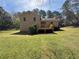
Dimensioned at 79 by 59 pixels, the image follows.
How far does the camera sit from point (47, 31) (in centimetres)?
3719

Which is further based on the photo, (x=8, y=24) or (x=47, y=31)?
(x=8, y=24)

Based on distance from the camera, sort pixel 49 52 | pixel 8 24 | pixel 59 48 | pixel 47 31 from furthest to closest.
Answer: pixel 8 24 → pixel 47 31 → pixel 59 48 → pixel 49 52

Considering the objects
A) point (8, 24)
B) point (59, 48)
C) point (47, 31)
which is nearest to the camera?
point (59, 48)

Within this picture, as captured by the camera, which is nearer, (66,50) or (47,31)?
(66,50)

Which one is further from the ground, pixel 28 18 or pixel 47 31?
pixel 28 18

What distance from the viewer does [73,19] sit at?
201 feet

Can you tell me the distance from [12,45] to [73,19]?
41949 millimetres

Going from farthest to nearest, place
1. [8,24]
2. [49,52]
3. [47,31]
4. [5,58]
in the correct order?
[8,24] → [47,31] → [49,52] → [5,58]

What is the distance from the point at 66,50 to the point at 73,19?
4165 cm

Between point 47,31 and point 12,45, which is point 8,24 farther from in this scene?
point 12,45

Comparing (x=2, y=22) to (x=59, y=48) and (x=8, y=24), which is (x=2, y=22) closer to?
(x=8, y=24)

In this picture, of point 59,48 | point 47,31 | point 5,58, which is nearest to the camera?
point 5,58

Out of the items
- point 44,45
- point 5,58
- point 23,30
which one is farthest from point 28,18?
point 5,58

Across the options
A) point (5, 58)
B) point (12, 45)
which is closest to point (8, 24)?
point (12, 45)
